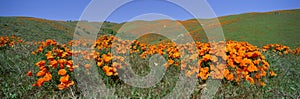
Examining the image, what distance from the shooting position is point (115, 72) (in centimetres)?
432

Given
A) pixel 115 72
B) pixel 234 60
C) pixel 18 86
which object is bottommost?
pixel 18 86

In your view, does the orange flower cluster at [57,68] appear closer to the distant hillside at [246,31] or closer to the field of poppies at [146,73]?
the field of poppies at [146,73]

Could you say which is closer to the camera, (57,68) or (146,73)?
(57,68)

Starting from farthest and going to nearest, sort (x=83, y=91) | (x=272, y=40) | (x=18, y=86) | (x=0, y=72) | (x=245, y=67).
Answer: (x=272, y=40)
(x=0, y=72)
(x=245, y=67)
(x=18, y=86)
(x=83, y=91)

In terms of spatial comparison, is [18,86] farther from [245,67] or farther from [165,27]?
[165,27]

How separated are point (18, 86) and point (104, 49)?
10.8 ft

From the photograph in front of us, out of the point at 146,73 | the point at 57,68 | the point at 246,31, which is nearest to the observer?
the point at 57,68

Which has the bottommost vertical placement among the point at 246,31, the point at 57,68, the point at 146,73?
the point at 146,73

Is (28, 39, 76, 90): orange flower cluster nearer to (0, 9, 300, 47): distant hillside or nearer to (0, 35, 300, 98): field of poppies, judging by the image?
(0, 35, 300, 98): field of poppies

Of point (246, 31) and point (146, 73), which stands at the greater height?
point (246, 31)

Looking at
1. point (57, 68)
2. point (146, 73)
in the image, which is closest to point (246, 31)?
point (146, 73)

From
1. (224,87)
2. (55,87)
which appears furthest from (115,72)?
(224,87)

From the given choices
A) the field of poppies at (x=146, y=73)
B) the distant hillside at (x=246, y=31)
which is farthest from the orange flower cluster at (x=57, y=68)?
the distant hillside at (x=246, y=31)

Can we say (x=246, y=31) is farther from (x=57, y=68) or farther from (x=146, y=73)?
(x=57, y=68)
